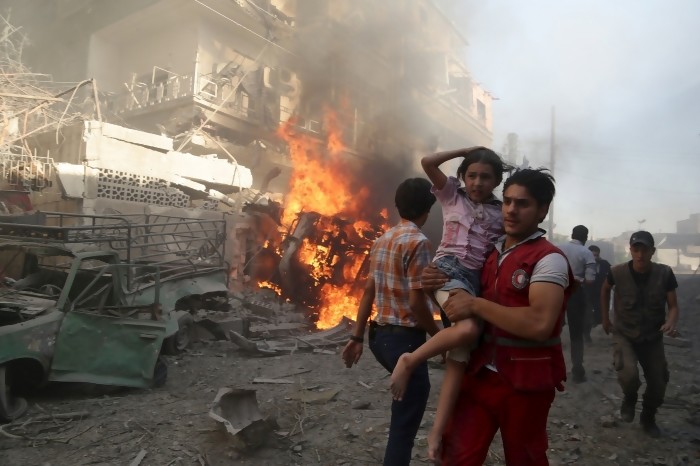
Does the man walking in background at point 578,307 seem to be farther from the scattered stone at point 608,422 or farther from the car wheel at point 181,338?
the car wheel at point 181,338

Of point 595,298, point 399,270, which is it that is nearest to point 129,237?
point 399,270

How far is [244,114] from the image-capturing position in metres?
18.9

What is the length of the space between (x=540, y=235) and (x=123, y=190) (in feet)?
43.1

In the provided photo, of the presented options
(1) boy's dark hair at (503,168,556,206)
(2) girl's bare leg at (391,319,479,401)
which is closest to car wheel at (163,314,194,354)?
(2) girl's bare leg at (391,319,479,401)

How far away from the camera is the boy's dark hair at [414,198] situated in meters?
2.89

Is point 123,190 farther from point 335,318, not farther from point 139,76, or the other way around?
point 139,76

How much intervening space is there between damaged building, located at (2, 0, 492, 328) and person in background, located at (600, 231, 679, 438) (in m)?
7.91

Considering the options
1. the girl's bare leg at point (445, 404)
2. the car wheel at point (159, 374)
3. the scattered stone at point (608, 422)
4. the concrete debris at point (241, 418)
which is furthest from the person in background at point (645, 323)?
the car wheel at point (159, 374)

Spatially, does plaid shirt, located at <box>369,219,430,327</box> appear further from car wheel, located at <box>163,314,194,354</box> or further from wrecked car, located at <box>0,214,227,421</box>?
car wheel, located at <box>163,314,194,354</box>

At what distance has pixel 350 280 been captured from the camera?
11859mm

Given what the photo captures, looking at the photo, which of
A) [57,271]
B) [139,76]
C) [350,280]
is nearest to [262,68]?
[139,76]

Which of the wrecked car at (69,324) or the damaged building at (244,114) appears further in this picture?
the damaged building at (244,114)

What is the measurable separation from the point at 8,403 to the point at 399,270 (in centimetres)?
434

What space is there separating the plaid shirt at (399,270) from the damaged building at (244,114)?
29.3 feet
